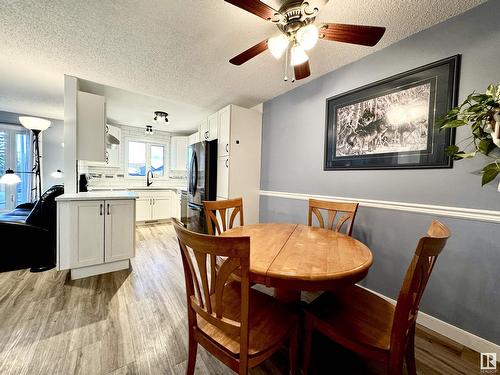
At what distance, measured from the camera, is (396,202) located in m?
1.74

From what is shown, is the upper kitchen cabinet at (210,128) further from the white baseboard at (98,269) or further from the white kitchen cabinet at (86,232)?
the white baseboard at (98,269)

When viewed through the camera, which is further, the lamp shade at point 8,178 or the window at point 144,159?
the window at point 144,159

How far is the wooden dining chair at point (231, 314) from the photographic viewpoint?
2.45 feet

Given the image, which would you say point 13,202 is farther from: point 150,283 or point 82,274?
point 150,283

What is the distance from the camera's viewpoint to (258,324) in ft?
3.10

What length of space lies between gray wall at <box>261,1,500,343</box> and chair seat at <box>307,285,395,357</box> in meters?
0.82

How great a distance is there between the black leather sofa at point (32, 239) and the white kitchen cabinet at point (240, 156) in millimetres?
2098

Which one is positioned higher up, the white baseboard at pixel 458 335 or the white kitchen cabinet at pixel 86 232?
the white kitchen cabinet at pixel 86 232

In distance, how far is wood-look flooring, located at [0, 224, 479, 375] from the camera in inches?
46.7

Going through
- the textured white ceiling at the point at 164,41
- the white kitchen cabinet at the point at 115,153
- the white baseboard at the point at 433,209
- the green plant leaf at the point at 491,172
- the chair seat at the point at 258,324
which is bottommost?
the chair seat at the point at 258,324

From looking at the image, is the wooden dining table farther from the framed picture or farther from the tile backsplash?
the tile backsplash

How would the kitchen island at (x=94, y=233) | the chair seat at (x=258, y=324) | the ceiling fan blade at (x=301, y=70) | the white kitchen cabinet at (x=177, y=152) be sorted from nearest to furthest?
the chair seat at (x=258, y=324) < the ceiling fan blade at (x=301, y=70) < the kitchen island at (x=94, y=233) < the white kitchen cabinet at (x=177, y=152)

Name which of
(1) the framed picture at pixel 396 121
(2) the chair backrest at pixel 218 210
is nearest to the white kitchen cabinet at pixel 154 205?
(2) the chair backrest at pixel 218 210

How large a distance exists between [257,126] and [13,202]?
16.8ft
